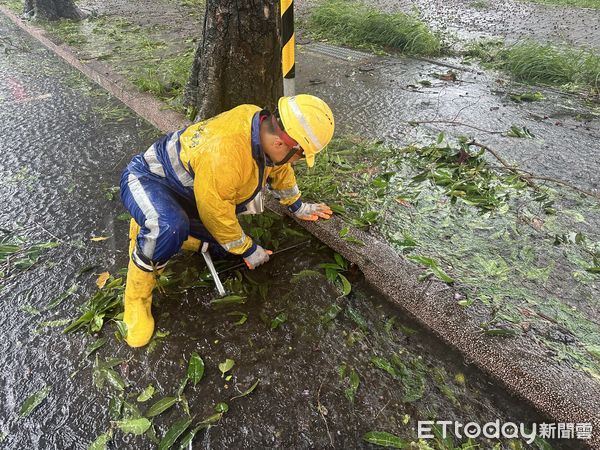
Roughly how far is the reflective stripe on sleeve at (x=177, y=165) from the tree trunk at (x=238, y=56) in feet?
4.67

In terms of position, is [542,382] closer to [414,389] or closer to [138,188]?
[414,389]

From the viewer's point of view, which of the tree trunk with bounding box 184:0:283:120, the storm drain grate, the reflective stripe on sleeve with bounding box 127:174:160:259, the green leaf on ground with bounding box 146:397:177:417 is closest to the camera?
the green leaf on ground with bounding box 146:397:177:417

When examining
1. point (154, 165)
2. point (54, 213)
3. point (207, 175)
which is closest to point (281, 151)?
point (207, 175)

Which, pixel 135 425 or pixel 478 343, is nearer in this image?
pixel 135 425

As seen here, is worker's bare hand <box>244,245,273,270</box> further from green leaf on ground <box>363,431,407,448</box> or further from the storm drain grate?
the storm drain grate

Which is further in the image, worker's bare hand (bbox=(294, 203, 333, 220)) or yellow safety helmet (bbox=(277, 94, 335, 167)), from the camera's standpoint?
worker's bare hand (bbox=(294, 203, 333, 220))

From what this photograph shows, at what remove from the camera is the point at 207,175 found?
2.09 metres

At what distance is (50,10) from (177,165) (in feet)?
28.0

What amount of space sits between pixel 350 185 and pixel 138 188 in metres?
1.65

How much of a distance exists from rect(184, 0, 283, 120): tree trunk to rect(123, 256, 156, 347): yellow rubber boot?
6.45 ft

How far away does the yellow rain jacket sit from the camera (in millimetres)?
2086

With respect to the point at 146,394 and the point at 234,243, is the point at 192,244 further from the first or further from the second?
the point at 146,394

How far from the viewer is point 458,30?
24.1 ft

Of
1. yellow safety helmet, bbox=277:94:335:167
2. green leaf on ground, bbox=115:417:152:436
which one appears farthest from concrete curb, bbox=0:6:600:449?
green leaf on ground, bbox=115:417:152:436
